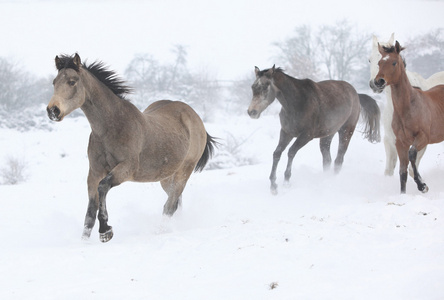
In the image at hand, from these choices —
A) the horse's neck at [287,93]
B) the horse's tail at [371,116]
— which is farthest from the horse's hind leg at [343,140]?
the horse's neck at [287,93]

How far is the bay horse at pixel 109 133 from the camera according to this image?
4156mm

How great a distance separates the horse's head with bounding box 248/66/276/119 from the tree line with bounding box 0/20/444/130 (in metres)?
19.2

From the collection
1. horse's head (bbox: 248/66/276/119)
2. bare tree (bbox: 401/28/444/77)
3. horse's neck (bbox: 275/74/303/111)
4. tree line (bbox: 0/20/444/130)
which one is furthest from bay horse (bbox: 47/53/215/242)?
tree line (bbox: 0/20/444/130)

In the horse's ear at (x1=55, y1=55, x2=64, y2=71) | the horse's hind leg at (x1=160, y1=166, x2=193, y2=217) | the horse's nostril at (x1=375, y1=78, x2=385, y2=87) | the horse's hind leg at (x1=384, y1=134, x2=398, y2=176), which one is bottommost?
the horse's hind leg at (x1=160, y1=166, x2=193, y2=217)

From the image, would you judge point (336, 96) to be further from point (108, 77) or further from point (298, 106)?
point (108, 77)

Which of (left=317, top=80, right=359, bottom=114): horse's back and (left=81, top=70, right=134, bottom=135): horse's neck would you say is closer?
(left=81, top=70, right=134, bottom=135): horse's neck

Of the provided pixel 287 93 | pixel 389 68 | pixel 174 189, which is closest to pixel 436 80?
pixel 287 93

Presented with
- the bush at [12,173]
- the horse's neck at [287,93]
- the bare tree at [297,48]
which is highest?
the bare tree at [297,48]

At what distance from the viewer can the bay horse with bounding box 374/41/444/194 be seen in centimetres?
588

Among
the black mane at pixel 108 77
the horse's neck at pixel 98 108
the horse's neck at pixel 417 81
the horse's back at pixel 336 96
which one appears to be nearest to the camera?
the horse's neck at pixel 98 108

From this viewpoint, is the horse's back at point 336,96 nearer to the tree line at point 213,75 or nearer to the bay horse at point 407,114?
the bay horse at point 407,114

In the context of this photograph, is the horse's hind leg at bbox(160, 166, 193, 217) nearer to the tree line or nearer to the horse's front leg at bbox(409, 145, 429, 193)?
the horse's front leg at bbox(409, 145, 429, 193)

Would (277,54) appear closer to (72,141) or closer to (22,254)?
(72,141)

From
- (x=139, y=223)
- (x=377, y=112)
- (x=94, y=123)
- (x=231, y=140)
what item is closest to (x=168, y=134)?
(x=94, y=123)
